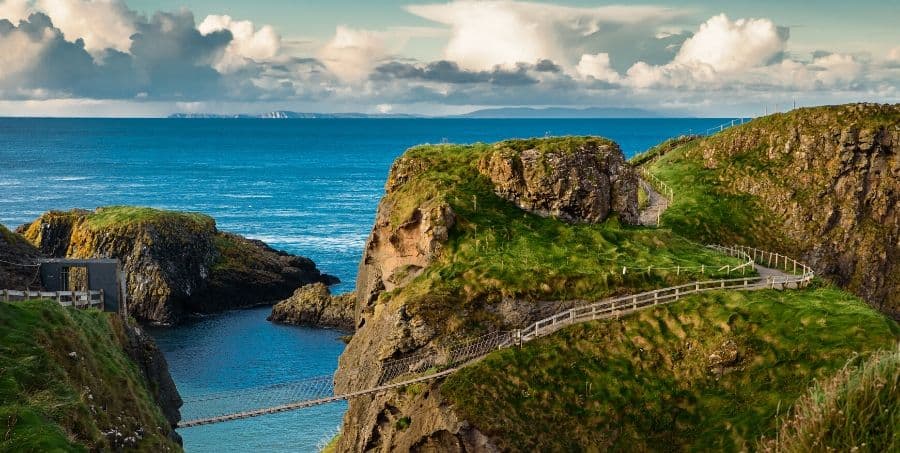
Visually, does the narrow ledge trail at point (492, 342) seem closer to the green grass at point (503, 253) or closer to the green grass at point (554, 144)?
the green grass at point (503, 253)

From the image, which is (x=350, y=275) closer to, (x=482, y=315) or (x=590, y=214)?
(x=590, y=214)

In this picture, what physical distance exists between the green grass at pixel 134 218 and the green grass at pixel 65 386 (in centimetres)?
6252

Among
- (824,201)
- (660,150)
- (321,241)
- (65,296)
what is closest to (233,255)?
(321,241)

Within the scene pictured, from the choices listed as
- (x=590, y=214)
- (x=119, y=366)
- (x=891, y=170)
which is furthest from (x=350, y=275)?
(x=119, y=366)

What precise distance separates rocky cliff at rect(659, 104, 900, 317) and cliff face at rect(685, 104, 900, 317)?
0.29 feet

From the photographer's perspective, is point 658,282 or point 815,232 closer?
point 658,282

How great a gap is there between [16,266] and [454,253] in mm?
23959

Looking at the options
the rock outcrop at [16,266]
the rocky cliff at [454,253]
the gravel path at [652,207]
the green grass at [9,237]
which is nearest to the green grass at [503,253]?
the rocky cliff at [454,253]

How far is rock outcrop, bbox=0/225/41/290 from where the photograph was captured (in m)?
39.3

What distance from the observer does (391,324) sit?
50312 millimetres

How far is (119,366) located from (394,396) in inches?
676

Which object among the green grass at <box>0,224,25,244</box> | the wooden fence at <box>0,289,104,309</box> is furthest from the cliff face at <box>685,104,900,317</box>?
the green grass at <box>0,224,25,244</box>

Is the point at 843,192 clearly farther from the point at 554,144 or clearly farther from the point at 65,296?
the point at 65,296

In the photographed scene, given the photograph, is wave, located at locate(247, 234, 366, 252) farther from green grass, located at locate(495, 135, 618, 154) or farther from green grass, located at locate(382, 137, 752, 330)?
green grass, located at locate(495, 135, 618, 154)
